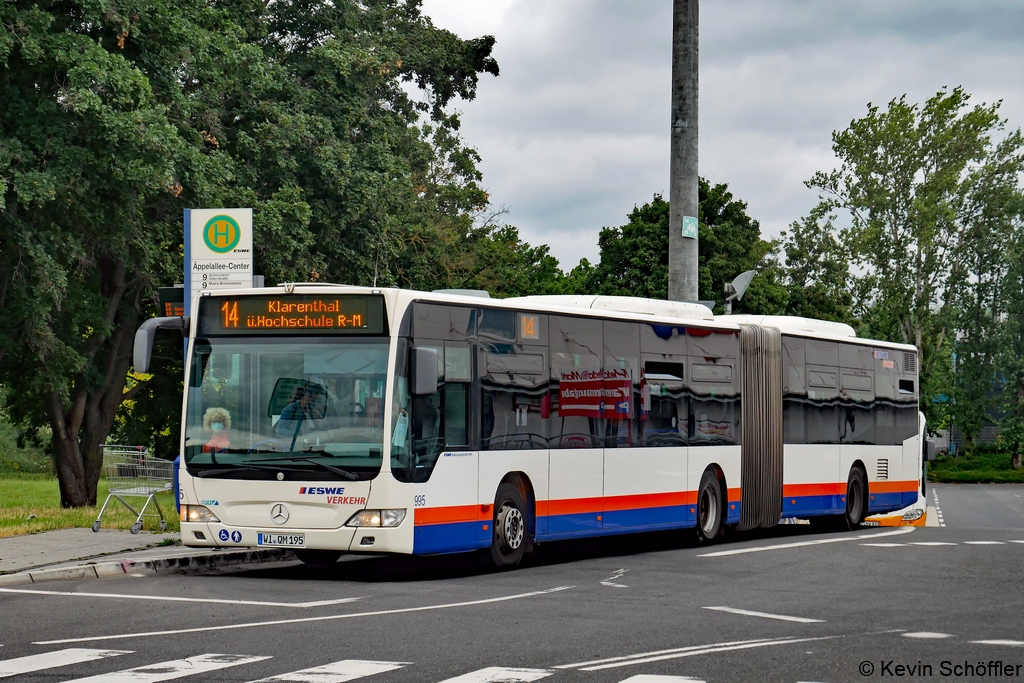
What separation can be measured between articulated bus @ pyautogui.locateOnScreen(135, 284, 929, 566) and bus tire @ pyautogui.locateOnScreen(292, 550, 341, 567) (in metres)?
0.10

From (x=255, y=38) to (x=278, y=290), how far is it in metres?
17.1

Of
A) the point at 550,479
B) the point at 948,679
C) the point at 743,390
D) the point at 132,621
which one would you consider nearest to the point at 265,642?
the point at 132,621

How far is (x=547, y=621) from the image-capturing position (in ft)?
35.3

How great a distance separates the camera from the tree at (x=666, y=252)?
63.0 meters

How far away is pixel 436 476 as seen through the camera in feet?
47.1

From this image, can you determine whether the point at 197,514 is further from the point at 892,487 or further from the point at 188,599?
the point at 892,487

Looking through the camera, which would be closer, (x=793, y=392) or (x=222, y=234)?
(x=222, y=234)

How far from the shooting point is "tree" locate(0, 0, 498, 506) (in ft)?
73.7

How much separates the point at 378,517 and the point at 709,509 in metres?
7.30

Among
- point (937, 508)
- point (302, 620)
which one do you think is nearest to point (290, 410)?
point (302, 620)

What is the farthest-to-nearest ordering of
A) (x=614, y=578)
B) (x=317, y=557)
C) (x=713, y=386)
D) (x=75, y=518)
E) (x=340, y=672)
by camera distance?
(x=75, y=518) < (x=713, y=386) < (x=317, y=557) < (x=614, y=578) < (x=340, y=672)

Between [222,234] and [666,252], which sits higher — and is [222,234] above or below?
below

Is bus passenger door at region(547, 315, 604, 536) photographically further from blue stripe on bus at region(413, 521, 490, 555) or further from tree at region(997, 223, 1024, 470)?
tree at region(997, 223, 1024, 470)

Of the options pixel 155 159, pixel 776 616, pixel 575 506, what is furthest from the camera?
pixel 155 159
